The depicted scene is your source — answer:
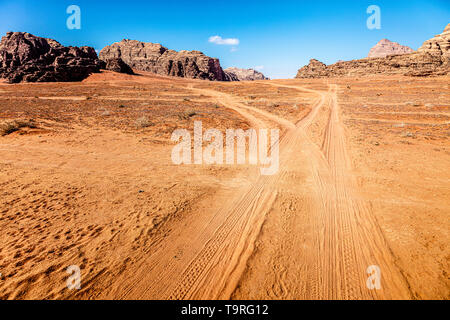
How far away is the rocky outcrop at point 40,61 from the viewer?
5438cm

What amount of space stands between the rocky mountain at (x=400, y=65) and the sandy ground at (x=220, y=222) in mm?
60213

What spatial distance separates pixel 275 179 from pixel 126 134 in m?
10.7

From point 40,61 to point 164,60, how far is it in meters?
52.1

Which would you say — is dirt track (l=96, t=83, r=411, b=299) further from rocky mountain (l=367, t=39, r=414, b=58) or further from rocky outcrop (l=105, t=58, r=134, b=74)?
rocky mountain (l=367, t=39, r=414, b=58)

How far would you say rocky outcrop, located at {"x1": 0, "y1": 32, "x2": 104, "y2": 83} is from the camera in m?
54.4

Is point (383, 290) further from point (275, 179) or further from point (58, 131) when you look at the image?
point (58, 131)
